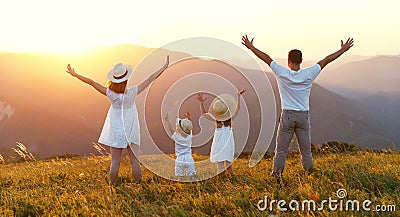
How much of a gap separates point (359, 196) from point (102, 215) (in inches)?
137

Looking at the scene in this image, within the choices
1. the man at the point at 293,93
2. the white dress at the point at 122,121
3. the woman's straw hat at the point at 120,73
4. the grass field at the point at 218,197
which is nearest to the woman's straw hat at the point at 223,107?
the man at the point at 293,93

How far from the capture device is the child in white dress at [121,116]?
8.13 m

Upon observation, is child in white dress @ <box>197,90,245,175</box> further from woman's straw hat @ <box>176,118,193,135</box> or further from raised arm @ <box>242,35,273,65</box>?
raised arm @ <box>242,35,273,65</box>

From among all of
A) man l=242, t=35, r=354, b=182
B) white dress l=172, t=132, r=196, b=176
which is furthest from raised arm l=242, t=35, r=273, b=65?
white dress l=172, t=132, r=196, b=176

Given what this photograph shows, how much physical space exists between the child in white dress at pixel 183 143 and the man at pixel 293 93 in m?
3.28

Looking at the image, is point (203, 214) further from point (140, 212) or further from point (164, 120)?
point (164, 120)

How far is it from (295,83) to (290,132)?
38.2 inches

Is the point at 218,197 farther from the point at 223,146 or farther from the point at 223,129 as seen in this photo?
the point at 223,129

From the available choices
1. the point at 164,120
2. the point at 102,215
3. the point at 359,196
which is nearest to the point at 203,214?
the point at 102,215

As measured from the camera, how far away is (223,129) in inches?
387

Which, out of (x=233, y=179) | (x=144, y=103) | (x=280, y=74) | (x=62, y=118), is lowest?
(x=62, y=118)

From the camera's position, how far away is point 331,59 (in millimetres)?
7625

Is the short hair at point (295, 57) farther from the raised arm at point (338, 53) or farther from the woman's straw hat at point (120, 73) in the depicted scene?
the woman's straw hat at point (120, 73)
